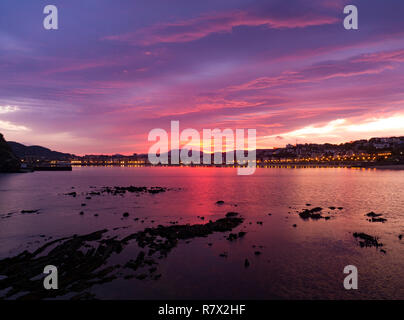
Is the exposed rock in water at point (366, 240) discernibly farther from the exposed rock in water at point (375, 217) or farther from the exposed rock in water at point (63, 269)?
the exposed rock in water at point (63, 269)

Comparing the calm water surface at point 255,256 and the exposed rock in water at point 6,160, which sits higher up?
the exposed rock in water at point 6,160

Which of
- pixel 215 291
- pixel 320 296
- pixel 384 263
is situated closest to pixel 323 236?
pixel 384 263

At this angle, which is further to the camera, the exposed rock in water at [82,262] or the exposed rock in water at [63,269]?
the exposed rock in water at [82,262]

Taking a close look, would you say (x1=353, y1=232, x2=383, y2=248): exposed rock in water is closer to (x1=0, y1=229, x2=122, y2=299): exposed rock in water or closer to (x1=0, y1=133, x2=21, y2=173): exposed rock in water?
(x1=0, y1=229, x2=122, y2=299): exposed rock in water

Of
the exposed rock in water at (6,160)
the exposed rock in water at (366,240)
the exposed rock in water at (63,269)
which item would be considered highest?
the exposed rock in water at (6,160)

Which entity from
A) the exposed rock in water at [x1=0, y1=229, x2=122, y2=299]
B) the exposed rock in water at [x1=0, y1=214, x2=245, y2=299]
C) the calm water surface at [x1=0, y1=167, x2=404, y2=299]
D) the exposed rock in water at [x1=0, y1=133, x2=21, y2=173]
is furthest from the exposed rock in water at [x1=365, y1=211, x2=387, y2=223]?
the exposed rock in water at [x1=0, y1=133, x2=21, y2=173]

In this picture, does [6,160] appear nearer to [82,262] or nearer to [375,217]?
[82,262]

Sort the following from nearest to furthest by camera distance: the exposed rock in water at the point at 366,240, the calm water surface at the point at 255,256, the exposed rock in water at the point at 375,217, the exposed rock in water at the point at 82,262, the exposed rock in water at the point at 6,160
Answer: the exposed rock in water at the point at 82,262 < the calm water surface at the point at 255,256 < the exposed rock in water at the point at 366,240 < the exposed rock in water at the point at 375,217 < the exposed rock in water at the point at 6,160

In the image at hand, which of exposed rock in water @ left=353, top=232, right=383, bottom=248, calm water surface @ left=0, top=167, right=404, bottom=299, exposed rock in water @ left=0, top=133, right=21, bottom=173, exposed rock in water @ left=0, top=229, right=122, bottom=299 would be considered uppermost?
exposed rock in water @ left=0, top=133, right=21, bottom=173

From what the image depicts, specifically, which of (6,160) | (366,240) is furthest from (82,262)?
(6,160)

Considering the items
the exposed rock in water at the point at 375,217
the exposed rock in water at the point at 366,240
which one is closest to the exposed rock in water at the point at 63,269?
the exposed rock in water at the point at 366,240

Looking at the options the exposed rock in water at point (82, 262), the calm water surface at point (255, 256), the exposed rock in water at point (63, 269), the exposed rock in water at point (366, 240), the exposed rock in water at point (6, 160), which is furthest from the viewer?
the exposed rock in water at point (6, 160)
